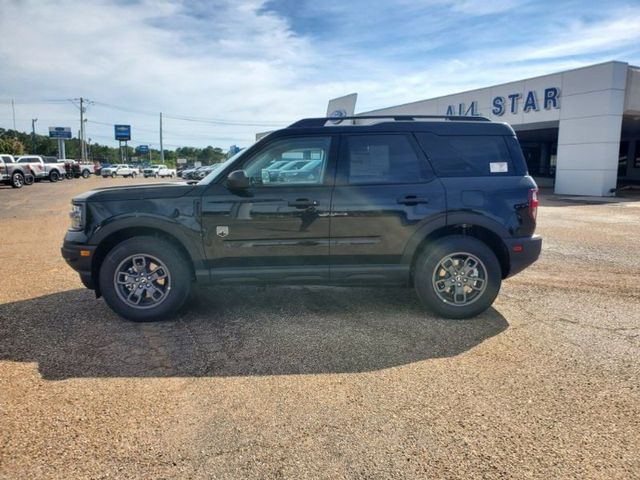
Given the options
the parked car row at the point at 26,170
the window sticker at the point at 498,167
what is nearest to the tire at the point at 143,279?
the window sticker at the point at 498,167

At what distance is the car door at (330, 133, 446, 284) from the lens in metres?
4.75

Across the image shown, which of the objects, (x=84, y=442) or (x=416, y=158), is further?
(x=416, y=158)

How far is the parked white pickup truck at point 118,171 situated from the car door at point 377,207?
59.1 m

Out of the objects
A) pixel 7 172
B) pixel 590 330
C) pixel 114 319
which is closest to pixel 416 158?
pixel 590 330

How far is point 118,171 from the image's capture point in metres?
60.2

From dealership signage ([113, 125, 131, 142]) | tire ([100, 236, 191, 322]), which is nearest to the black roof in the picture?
tire ([100, 236, 191, 322])

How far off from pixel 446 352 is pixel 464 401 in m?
0.86

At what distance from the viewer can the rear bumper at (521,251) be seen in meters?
4.88

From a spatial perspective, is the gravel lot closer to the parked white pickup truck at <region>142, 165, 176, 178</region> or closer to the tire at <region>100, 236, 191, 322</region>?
the tire at <region>100, 236, 191, 322</region>

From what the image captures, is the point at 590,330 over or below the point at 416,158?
below

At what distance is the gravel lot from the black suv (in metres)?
0.45

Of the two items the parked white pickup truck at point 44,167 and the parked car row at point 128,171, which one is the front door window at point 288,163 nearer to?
the parked white pickup truck at point 44,167

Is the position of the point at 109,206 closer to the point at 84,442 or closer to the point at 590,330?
the point at 84,442

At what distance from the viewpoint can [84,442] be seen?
277 cm
